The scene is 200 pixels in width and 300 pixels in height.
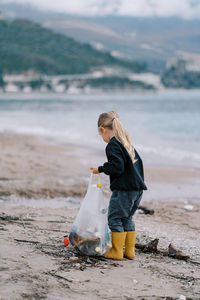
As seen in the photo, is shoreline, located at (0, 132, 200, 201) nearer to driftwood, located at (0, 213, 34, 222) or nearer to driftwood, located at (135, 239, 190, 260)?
driftwood, located at (0, 213, 34, 222)

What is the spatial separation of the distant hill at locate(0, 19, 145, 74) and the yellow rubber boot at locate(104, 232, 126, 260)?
14484 centimetres

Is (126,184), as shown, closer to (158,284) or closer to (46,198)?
(158,284)

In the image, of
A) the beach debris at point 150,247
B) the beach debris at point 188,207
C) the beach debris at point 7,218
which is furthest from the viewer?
the beach debris at point 188,207

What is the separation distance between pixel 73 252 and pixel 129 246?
492mm

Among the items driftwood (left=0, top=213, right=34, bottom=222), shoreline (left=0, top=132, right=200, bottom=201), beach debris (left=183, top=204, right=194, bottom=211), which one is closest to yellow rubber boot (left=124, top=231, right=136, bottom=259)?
driftwood (left=0, top=213, right=34, bottom=222)

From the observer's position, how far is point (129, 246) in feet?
12.8

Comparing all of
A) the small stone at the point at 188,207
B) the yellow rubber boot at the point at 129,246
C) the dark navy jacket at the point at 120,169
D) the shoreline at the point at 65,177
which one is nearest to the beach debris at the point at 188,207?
the small stone at the point at 188,207

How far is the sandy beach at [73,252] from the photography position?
309 centimetres

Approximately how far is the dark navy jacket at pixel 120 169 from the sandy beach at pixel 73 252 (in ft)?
2.14

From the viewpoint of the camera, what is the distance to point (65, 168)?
1053 centimetres

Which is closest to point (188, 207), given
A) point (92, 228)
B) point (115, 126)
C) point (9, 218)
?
point (9, 218)

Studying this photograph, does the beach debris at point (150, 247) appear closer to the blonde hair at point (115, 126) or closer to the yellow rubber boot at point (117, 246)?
the yellow rubber boot at point (117, 246)

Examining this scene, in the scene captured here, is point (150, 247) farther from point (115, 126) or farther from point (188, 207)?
point (188, 207)

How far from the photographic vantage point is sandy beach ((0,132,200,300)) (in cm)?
309
